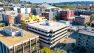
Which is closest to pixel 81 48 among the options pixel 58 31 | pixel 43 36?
pixel 58 31

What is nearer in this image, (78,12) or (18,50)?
(18,50)

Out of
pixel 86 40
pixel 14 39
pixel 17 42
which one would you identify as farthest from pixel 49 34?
pixel 17 42

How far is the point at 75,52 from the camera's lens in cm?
2458

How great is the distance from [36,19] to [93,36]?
19165 millimetres

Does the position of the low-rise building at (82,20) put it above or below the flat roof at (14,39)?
below

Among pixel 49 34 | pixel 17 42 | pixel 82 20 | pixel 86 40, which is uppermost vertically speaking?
pixel 17 42

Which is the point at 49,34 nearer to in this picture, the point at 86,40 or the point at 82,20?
the point at 86,40

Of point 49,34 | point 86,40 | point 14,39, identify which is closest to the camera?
point 14,39

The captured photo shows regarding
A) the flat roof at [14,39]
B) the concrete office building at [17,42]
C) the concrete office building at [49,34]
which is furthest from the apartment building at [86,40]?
the flat roof at [14,39]

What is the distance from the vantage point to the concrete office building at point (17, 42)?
63.4 feet

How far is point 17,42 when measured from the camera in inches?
782

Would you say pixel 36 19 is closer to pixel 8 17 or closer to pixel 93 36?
pixel 8 17

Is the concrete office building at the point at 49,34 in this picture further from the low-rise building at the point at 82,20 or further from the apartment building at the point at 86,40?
the low-rise building at the point at 82,20

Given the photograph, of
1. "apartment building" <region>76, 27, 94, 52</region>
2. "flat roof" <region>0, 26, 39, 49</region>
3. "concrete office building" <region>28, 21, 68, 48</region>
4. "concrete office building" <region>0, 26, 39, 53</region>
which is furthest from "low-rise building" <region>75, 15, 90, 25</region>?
"flat roof" <region>0, 26, 39, 49</region>
